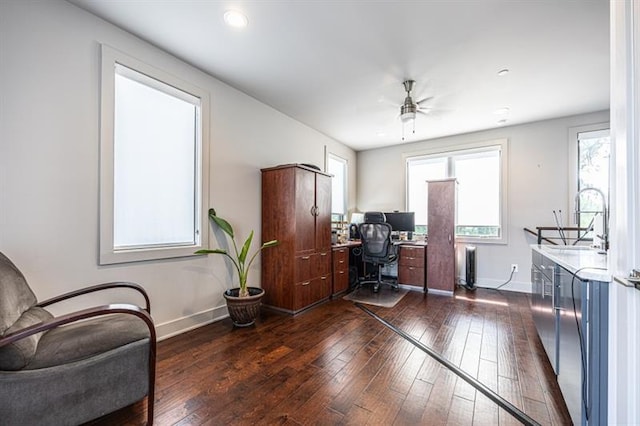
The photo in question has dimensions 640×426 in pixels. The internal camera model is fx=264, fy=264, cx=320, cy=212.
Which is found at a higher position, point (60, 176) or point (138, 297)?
point (60, 176)

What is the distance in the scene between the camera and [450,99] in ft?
11.2

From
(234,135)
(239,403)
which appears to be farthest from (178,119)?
(239,403)

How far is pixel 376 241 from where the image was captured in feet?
13.5

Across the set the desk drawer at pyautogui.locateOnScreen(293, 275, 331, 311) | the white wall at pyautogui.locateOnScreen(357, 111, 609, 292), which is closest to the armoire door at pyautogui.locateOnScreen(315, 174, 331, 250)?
the desk drawer at pyautogui.locateOnScreen(293, 275, 331, 311)

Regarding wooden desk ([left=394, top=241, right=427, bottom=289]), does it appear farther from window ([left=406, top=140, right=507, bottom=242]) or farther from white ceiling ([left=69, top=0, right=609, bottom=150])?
white ceiling ([left=69, top=0, right=609, bottom=150])

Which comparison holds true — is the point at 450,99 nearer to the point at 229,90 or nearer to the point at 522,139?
the point at 522,139

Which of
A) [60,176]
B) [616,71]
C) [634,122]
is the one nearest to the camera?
[634,122]

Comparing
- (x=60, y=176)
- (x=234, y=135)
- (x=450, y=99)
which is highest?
(x=450, y=99)

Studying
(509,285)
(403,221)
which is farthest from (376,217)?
(509,285)

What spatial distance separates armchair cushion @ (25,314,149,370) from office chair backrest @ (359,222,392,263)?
3.15 meters

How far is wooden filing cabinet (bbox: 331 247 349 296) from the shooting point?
393 centimetres

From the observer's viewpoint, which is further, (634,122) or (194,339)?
(194,339)

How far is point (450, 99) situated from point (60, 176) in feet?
13.3

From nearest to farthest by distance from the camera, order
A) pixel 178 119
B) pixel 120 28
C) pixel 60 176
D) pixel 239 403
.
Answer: pixel 239 403, pixel 60 176, pixel 120 28, pixel 178 119
